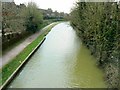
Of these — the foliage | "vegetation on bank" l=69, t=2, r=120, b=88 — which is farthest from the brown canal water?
the foliage

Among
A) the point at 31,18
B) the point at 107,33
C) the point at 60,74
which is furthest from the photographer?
the point at 31,18

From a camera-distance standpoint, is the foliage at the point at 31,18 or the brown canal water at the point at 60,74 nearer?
the brown canal water at the point at 60,74

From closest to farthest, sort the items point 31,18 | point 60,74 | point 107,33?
point 60,74
point 107,33
point 31,18

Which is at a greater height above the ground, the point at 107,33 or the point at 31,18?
the point at 31,18

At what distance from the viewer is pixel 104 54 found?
1822cm

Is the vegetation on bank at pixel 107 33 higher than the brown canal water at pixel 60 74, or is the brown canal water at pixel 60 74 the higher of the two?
the vegetation on bank at pixel 107 33

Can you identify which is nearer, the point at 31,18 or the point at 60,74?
the point at 60,74

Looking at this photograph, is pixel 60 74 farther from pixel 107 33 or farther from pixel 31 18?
pixel 31 18

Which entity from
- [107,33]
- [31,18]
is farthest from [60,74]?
[31,18]

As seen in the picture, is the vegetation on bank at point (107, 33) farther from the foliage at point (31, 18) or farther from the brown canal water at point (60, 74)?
the foliage at point (31, 18)

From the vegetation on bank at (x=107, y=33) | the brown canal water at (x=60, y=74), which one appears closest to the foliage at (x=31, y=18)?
the brown canal water at (x=60, y=74)

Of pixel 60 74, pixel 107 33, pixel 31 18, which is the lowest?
pixel 60 74

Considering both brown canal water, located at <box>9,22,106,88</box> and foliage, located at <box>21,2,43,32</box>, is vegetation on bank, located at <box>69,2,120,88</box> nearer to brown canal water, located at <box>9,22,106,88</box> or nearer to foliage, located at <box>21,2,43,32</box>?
brown canal water, located at <box>9,22,106,88</box>

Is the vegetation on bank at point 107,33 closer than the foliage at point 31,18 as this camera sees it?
Yes
